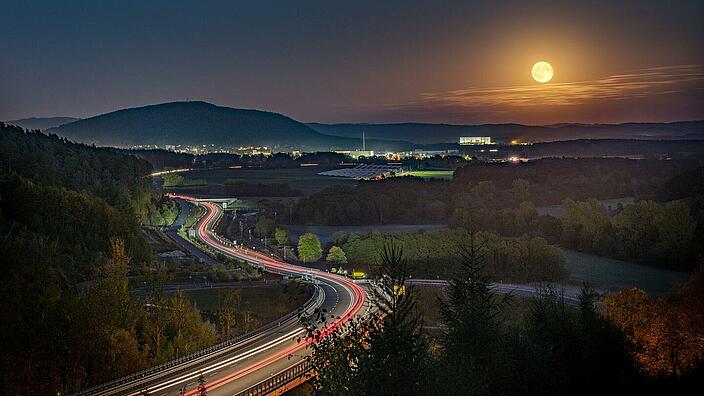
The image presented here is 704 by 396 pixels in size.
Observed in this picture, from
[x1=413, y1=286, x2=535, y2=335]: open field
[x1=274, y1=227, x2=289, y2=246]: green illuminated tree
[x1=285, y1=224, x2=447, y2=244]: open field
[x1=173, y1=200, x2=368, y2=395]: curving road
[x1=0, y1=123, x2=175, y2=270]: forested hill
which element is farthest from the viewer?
[x1=285, y1=224, x2=447, y2=244]: open field

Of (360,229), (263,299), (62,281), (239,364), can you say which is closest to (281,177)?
(360,229)

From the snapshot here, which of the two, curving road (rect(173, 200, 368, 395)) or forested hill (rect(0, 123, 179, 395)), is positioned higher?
forested hill (rect(0, 123, 179, 395))

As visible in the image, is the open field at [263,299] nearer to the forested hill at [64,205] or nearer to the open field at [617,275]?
the forested hill at [64,205]

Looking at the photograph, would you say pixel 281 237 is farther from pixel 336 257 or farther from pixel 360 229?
pixel 360 229

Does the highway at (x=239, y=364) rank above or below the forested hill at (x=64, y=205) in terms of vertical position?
below

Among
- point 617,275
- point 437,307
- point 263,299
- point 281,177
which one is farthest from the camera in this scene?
point 281,177

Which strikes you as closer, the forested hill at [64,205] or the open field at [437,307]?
the open field at [437,307]

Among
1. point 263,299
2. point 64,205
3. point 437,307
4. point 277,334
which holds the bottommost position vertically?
point 437,307

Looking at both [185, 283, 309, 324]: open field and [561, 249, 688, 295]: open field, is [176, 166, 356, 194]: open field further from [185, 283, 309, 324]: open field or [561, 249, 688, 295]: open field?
[185, 283, 309, 324]: open field

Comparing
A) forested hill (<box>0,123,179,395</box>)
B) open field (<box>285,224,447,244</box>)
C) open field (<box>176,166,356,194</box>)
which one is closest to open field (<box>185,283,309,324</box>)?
forested hill (<box>0,123,179,395</box>)

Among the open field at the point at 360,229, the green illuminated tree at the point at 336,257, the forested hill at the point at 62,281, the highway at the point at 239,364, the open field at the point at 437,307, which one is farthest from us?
the open field at the point at 360,229

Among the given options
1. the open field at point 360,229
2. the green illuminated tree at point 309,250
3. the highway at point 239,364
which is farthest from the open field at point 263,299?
the open field at point 360,229

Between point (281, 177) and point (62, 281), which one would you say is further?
point (281, 177)

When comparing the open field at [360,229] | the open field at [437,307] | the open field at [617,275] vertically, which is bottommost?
the open field at [360,229]
